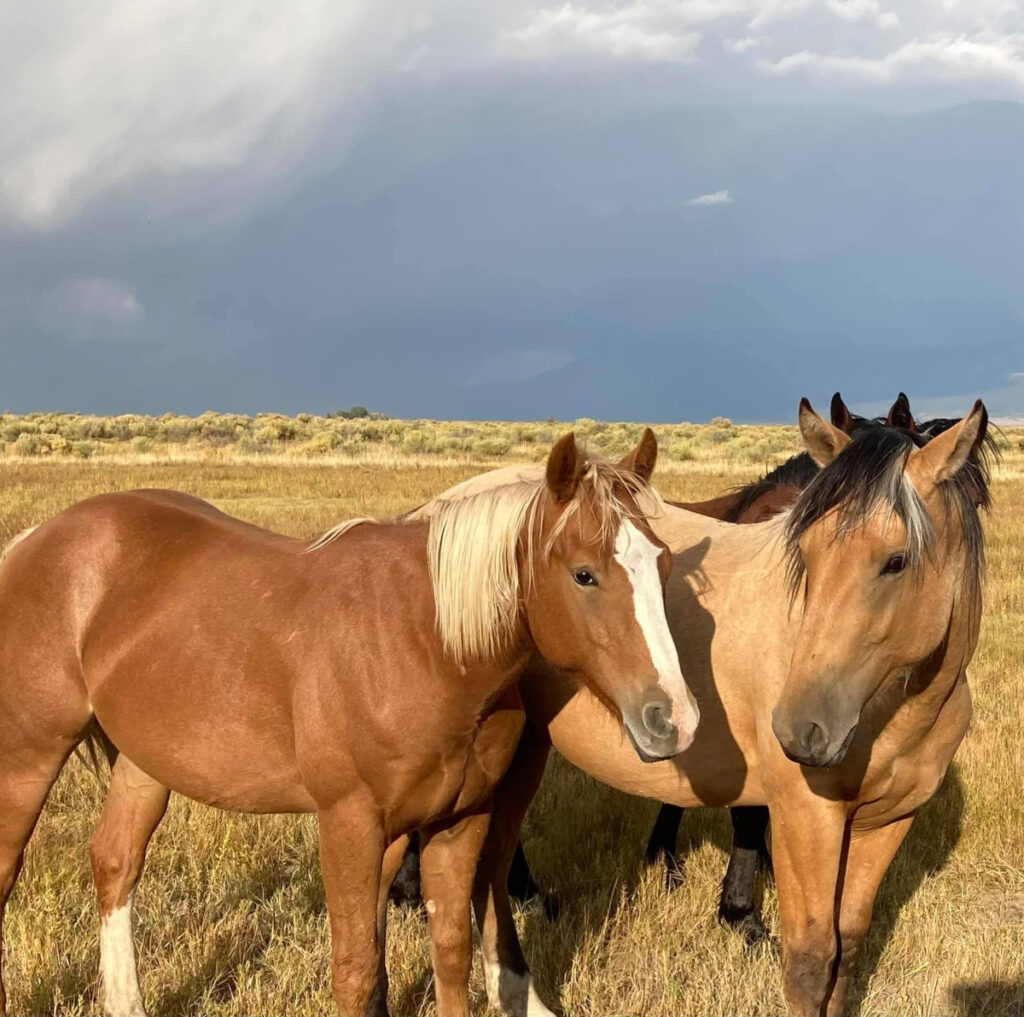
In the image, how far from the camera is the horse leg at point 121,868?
3473 millimetres

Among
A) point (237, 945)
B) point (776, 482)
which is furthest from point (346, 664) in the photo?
point (776, 482)

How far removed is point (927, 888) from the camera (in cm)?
455

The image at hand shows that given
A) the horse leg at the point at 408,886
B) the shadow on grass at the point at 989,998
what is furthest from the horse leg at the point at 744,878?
the horse leg at the point at 408,886

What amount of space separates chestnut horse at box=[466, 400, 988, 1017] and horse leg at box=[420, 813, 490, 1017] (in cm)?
52

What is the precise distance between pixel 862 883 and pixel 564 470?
6.43 feet

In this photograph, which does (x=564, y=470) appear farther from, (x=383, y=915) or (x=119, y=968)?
(x=119, y=968)

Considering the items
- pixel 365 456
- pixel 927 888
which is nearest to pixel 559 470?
pixel 927 888

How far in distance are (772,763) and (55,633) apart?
262cm

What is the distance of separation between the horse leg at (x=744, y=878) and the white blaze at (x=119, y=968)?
262 cm

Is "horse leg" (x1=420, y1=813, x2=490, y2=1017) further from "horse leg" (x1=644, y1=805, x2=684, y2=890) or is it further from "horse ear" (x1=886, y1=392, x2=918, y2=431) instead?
"horse ear" (x1=886, y1=392, x2=918, y2=431)

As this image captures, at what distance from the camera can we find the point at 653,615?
2.52m

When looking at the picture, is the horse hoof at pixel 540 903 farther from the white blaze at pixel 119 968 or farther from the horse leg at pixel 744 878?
the white blaze at pixel 119 968

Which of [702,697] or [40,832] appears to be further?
[40,832]

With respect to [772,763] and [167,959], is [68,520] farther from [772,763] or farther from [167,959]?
[772,763]
